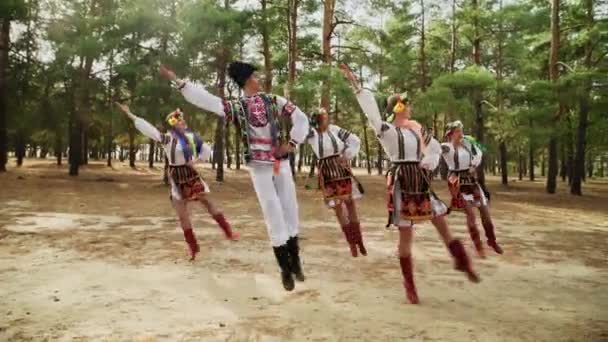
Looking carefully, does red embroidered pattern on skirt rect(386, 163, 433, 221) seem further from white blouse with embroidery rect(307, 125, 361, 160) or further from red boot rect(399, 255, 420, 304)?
white blouse with embroidery rect(307, 125, 361, 160)

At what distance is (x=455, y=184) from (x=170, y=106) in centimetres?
1543

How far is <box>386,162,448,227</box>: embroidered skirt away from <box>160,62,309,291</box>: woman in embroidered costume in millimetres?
1236

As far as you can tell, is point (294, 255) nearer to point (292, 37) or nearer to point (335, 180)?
point (335, 180)

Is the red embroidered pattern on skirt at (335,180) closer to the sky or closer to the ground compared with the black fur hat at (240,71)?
closer to the ground

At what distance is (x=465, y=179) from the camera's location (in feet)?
27.5

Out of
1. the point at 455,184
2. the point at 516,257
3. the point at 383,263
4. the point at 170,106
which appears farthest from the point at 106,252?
the point at 170,106

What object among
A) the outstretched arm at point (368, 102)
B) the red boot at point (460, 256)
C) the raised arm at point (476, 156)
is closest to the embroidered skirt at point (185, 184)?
the outstretched arm at point (368, 102)

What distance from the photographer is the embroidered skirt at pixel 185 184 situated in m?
7.93

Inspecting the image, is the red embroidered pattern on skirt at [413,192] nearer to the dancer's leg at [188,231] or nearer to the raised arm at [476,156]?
the raised arm at [476,156]

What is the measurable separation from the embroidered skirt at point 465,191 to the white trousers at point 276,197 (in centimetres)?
406

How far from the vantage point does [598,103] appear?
2123 cm

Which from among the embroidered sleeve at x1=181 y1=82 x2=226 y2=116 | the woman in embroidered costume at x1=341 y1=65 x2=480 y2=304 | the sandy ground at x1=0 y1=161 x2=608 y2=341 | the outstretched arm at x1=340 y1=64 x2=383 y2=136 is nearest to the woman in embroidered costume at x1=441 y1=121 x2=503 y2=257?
the sandy ground at x1=0 y1=161 x2=608 y2=341

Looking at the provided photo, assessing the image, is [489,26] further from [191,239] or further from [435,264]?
[191,239]

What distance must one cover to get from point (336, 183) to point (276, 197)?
8.16ft
